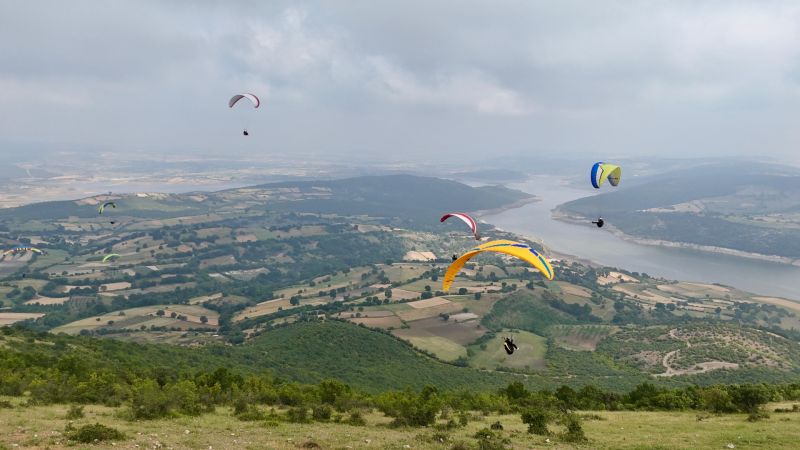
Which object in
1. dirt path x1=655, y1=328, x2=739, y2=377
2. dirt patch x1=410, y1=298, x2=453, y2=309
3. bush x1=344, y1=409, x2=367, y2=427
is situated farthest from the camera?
dirt patch x1=410, y1=298, x2=453, y2=309

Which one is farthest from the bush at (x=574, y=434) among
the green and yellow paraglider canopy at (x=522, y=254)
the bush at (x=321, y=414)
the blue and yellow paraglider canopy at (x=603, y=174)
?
the blue and yellow paraglider canopy at (x=603, y=174)

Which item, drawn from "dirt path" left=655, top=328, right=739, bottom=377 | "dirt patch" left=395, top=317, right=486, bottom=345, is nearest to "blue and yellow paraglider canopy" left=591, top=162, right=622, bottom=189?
"dirt path" left=655, top=328, right=739, bottom=377

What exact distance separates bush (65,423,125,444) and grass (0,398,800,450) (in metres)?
0.48

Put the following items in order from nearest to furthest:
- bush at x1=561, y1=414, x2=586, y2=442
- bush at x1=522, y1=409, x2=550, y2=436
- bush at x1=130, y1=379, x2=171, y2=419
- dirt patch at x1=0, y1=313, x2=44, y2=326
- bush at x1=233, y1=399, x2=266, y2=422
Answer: bush at x1=561, y1=414, x2=586, y2=442 < bush at x1=130, y1=379, x2=171, y2=419 < bush at x1=522, y1=409, x2=550, y2=436 < bush at x1=233, y1=399, x2=266, y2=422 < dirt patch at x1=0, y1=313, x2=44, y2=326

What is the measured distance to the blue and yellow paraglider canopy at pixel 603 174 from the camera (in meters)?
47.8

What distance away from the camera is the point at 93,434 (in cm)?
2381

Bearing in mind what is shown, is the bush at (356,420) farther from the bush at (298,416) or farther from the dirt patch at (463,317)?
the dirt patch at (463,317)

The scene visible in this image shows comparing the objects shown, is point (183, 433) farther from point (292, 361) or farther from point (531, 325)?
point (531, 325)

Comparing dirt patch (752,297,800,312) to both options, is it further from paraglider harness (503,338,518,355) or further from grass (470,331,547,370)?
paraglider harness (503,338,518,355)

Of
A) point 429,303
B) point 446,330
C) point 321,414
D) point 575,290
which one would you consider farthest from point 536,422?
point 575,290

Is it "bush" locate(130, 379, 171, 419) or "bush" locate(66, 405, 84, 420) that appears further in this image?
"bush" locate(130, 379, 171, 419)

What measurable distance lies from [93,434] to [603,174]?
47837mm

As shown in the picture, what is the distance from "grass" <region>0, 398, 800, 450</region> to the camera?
83.3 ft

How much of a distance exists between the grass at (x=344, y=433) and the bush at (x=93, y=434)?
1.58 ft
